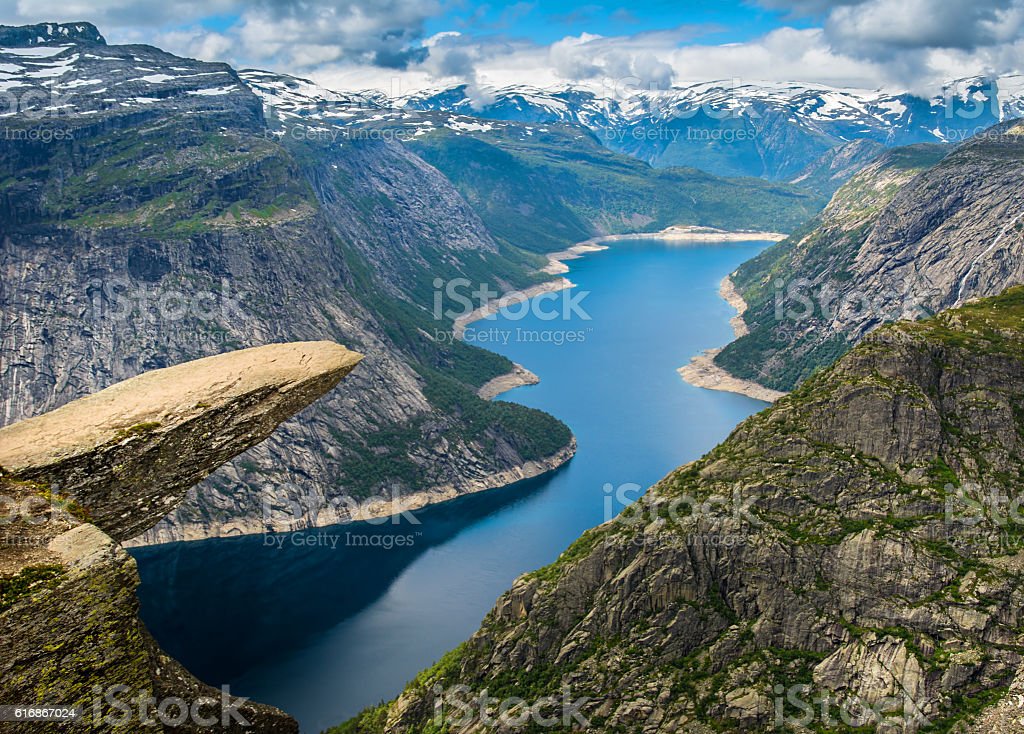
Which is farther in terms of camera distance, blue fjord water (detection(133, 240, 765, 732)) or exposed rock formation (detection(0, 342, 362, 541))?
blue fjord water (detection(133, 240, 765, 732))

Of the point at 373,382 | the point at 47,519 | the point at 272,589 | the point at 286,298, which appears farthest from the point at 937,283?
the point at 47,519

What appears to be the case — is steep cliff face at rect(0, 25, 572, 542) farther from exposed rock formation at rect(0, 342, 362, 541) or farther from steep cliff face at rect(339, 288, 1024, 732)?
exposed rock formation at rect(0, 342, 362, 541)

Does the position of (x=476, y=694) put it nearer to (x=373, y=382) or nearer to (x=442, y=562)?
(x=442, y=562)

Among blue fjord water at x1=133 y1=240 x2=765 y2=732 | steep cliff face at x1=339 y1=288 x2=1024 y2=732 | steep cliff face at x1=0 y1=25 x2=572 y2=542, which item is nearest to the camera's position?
steep cliff face at x1=339 y1=288 x2=1024 y2=732

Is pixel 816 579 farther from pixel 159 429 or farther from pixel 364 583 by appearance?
pixel 364 583

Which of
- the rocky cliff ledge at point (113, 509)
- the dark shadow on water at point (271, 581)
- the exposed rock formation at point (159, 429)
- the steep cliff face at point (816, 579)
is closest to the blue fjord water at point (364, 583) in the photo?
the dark shadow on water at point (271, 581)

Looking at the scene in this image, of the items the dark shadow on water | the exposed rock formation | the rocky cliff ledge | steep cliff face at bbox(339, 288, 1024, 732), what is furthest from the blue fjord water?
the rocky cliff ledge
